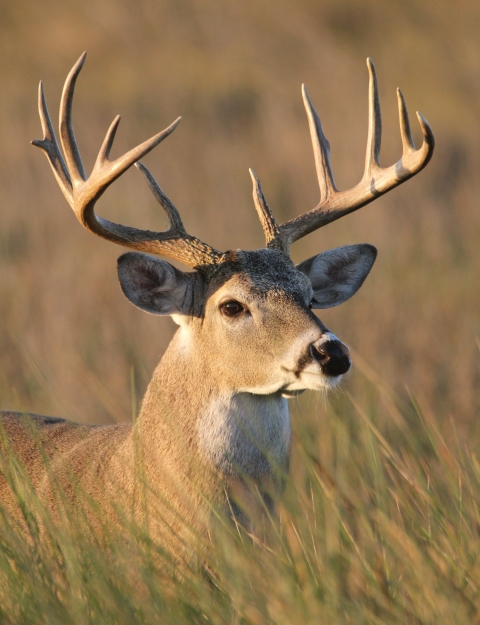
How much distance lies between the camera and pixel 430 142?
488 cm

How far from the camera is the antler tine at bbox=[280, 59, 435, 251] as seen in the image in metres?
5.20

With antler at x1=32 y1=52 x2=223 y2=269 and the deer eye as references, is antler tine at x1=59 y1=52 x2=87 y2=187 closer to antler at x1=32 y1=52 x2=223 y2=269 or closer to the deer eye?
antler at x1=32 y1=52 x2=223 y2=269

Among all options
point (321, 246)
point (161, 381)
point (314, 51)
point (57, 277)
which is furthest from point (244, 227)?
point (161, 381)

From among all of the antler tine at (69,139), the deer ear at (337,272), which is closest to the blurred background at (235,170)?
the deer ear at (337,272)

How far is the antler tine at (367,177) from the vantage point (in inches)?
205

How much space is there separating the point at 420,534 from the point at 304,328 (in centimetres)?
123

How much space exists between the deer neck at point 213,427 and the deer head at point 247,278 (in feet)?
0.21

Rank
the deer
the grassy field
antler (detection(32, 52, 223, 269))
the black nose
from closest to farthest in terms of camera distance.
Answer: the grassy field → the black nose → the deer → antler (detection(32, 52, 223, 269))

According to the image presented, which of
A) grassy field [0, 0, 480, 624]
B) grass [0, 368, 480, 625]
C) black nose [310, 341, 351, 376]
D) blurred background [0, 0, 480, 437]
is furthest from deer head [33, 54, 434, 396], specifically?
grass [0, 368, 480, 625]

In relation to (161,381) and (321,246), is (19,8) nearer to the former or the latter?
(321,246)

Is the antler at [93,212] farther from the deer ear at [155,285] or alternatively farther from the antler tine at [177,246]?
the deer ear at [155,285]

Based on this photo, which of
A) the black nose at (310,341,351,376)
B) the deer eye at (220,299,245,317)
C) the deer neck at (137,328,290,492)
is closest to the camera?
the black nose at (310,341,351,376)

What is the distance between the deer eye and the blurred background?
726 millimetres

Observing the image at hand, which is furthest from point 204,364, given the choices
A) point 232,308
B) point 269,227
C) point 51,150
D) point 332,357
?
point 51,150
